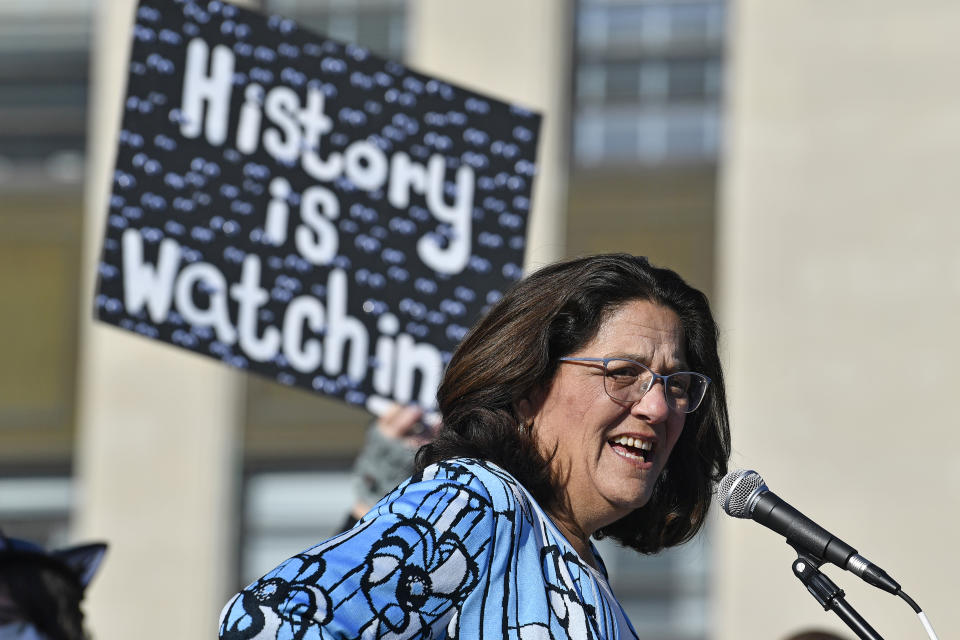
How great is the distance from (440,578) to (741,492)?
2.27ft

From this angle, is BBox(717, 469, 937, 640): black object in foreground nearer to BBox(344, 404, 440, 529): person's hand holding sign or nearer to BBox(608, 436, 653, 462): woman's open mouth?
BBox(608, 436, 653, 462): woman's open mouth

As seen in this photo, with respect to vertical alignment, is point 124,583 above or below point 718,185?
below

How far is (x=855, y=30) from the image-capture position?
9312 mm

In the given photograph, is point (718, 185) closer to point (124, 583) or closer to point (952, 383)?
point (952, 383)

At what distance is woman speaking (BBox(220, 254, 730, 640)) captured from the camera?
2.06 m

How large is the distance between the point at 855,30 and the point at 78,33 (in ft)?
16.8

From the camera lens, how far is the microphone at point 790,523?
2527 millimetres

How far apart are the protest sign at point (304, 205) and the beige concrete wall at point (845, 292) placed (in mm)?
4579

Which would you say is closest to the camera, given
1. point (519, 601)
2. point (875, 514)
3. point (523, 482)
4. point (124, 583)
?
point (519, 601)

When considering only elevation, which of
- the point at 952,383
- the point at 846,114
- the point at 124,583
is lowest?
the point at 124,583

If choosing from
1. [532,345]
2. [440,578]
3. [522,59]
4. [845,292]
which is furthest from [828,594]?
[522,59]

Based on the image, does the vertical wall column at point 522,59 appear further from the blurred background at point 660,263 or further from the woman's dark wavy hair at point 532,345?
the woman's dark wavy hair at point 532,345

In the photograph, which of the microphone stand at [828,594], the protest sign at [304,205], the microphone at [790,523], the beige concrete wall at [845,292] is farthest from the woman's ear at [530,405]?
the beige concrete wall at [845,292]

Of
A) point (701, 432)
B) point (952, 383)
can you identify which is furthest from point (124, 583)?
point (701, 432)
